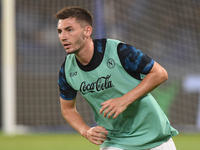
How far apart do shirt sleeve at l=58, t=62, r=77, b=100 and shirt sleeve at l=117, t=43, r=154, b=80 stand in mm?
522

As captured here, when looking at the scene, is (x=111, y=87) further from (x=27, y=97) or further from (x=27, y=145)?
(x=27, y=97)

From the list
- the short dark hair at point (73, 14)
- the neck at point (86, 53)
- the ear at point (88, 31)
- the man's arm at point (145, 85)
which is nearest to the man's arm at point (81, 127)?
the man's arm at point (145, 85)

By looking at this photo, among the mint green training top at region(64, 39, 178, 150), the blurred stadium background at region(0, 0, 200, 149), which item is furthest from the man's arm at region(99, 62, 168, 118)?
the blurred stadium background at region(0, 0, 200, 149)

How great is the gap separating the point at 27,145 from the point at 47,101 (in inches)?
122

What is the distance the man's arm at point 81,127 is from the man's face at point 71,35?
53 cm

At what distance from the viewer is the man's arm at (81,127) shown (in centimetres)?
276

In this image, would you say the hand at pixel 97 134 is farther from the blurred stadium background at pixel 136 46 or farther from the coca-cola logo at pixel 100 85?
the blurred stadium background at pixel 136 46

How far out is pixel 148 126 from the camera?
113 inches

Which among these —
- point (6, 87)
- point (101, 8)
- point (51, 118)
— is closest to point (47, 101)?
point (51, 118)

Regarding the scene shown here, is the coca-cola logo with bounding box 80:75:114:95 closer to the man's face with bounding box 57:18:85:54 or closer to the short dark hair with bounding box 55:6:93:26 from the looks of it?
the man's face with bounding box 57:18:85:54

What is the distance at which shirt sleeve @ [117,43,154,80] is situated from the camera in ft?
8.91

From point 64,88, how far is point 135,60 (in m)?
0.69

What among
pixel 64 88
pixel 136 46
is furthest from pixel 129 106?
pixel 136 46

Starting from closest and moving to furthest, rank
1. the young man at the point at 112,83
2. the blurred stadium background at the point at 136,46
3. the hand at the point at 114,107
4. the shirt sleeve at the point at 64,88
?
the hand at the point at 114,107 < the young man at the point at 112,83 < the shirt sleeve at the point at 64,88 < the blurred stadium background at the point at 136,46
